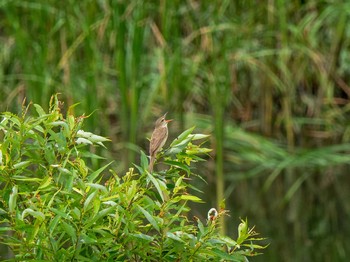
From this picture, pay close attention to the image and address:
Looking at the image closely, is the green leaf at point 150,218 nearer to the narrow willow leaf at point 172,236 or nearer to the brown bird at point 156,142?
the narrow willow leaf at point 172,236

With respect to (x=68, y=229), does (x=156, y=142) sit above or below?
above

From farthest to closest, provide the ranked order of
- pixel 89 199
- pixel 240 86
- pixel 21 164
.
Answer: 1. pixel 240 86
2. pixel 21 164
3. pixel 89 199

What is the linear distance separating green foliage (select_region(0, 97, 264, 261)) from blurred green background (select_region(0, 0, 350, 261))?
126 inches

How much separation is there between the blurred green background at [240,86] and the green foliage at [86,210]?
3.21 m

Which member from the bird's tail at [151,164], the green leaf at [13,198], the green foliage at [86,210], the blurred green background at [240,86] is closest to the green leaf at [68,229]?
the green foliage at [86,210]

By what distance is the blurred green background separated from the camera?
20.3 ft

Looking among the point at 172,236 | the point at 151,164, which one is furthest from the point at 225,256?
the point at 151,164

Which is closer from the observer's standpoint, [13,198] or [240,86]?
[13,198]

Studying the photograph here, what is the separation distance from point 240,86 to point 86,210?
608 cm

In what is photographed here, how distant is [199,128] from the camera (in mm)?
7723

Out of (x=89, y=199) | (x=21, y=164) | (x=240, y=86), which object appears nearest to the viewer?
(x=89, y=199)

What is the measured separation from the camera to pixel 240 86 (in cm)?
836

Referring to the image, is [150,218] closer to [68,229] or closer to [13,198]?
[68,229]

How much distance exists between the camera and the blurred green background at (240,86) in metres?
6.20
